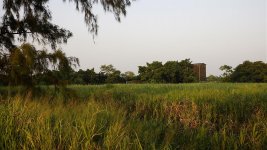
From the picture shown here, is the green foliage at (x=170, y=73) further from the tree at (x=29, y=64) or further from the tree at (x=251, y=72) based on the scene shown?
the tree at (x=29, y=64)

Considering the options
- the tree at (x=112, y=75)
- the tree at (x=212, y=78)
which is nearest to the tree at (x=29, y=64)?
the tree at (x=112, y=75)

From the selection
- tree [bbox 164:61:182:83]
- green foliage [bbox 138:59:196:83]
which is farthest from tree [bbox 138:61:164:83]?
tree [bbox 164:61:182:83]

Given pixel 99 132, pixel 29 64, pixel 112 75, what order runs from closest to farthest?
pixel 99 132
pixel 29 64
pixel 112 75

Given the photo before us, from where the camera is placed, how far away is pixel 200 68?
7125 centimetres

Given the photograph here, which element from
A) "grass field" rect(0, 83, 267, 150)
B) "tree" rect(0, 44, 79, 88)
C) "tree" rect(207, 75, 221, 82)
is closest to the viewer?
"grass field" rect(0, 83, 267, 150)

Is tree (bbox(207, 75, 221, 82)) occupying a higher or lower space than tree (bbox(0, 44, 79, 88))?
higher

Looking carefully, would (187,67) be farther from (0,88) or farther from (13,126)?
Answer: (13,126)

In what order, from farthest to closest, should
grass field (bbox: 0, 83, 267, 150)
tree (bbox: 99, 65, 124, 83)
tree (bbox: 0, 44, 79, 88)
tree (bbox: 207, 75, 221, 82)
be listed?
tree (bbox: 207, 75, 221, 82)
tree (bbox: 99, 65, 124, 83)
tree (bbox: 0, 44, 79, 88)
grass field (bbox: 0, 83, 267, 150)

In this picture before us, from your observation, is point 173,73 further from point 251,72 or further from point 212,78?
point 212,78

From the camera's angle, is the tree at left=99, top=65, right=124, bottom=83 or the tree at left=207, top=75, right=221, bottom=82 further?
the tree at left=207, top=75, right=221, bottom=82

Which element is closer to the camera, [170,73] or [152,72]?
[170,73]

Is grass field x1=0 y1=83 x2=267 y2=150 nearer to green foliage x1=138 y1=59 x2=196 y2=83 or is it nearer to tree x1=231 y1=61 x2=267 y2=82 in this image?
green foliage x1=138 y1=59 x2=196 y2=83

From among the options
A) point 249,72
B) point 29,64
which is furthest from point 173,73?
point 29,64

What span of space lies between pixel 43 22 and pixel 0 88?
2.07m
